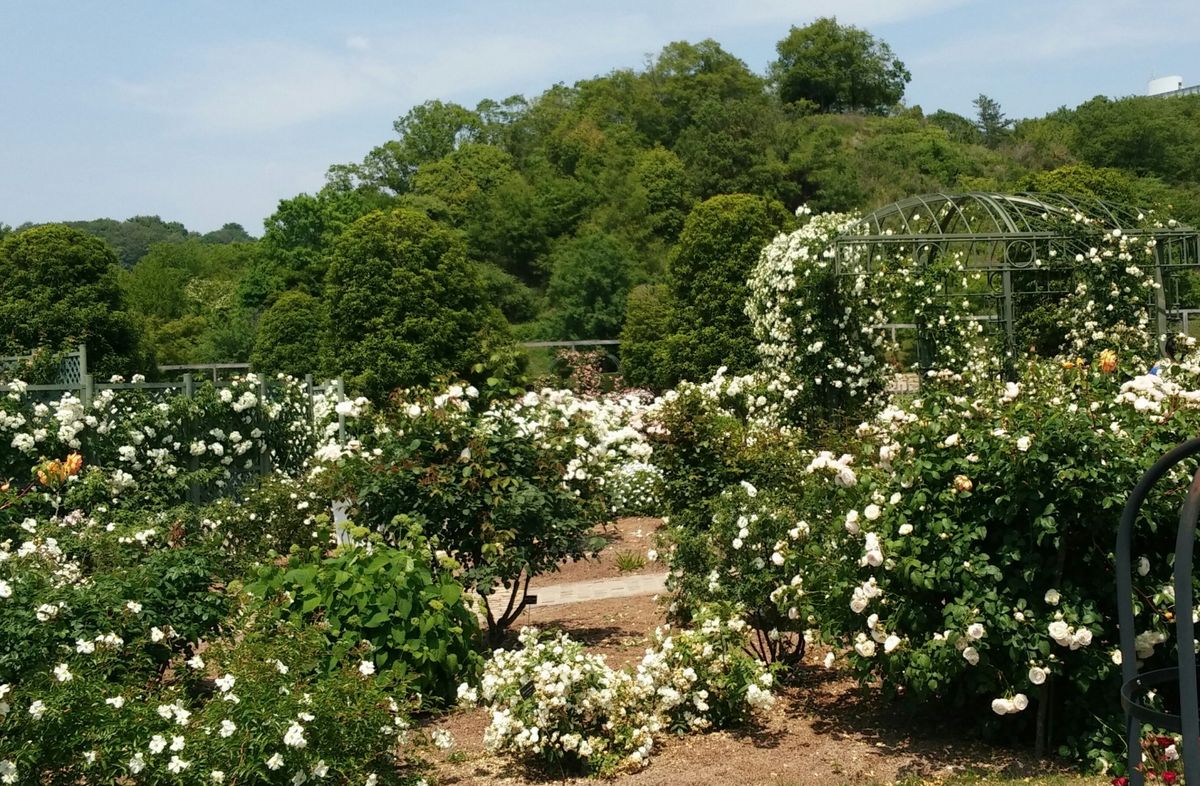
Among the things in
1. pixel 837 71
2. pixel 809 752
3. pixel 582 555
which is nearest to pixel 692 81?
pixel 837 71

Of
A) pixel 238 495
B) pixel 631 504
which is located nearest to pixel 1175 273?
pixel 631 504

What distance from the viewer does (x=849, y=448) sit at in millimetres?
6320

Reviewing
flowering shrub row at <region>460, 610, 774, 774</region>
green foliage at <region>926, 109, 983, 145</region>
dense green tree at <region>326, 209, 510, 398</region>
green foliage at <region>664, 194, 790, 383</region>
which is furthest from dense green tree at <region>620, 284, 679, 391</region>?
green foliage at <region>926, 109, 983, 145</region>

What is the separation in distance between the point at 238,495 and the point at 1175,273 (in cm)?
996

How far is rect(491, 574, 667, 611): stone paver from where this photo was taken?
8.59 meters

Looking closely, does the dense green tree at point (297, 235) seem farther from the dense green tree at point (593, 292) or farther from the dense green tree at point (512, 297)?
the dense green tree at point (593, 292)

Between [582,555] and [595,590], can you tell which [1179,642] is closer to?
[582,555]

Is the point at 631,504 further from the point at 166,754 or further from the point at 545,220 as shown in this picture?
the point at 545,220

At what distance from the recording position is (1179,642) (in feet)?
6.88

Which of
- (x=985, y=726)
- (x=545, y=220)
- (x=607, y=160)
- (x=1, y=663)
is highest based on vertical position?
(x=607, y=160)

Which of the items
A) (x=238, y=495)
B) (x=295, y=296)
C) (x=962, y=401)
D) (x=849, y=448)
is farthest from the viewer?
(x=295, y=296)

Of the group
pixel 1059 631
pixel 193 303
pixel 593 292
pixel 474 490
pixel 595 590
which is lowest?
pixel 595 590

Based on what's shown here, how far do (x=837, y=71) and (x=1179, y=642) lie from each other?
58.4 meters

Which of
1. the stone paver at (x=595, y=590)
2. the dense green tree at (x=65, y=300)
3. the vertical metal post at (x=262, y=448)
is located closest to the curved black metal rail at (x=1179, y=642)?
the stone paver at (x=595, y=590)
